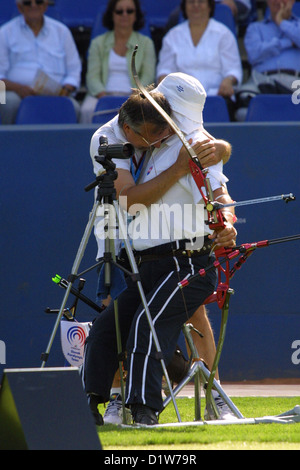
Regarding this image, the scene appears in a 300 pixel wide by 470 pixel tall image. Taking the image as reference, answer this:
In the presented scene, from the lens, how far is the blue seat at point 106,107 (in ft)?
24.0

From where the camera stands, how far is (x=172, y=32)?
319 inches

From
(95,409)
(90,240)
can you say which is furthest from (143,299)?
(90,240)

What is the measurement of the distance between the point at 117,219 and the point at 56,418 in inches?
55.7

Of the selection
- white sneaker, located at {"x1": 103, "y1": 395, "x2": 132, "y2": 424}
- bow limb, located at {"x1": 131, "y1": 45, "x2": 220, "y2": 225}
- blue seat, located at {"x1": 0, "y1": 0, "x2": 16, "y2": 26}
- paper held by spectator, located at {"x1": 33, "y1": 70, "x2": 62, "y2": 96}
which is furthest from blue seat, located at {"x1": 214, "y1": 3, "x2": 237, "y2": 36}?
white sneaker, located at {"x1": 103, "y1": 395, "x2": 132, "y2": 424}

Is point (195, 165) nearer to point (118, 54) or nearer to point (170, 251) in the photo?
point (170, 251)

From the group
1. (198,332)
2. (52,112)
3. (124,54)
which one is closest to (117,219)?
(198,332)

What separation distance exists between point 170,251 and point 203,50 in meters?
4.02

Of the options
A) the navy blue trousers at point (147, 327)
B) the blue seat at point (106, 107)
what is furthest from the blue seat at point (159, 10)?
the navy blue trousers at point (147, 327)

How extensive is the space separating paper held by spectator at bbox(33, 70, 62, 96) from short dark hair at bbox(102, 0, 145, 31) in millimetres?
807

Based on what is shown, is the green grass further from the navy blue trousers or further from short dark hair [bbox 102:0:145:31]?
short dark hair [bbox 102:0:145:31]

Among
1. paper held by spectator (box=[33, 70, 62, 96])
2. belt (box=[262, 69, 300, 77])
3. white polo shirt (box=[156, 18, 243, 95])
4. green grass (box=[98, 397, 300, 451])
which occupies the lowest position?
green grass (box=[98, 397, 300, 451])

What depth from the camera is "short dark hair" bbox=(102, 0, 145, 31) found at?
8.07 m

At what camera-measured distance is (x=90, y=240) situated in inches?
267

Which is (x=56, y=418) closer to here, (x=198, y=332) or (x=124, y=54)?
(x=198, y=332)
